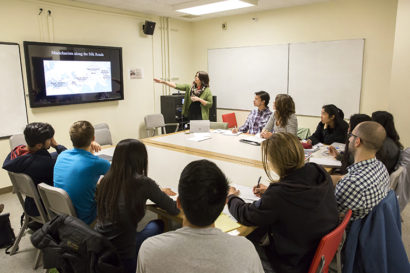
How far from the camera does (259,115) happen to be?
4.34 metres

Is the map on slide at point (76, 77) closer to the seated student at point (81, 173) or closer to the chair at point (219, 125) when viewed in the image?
the chair at point (219, 125)

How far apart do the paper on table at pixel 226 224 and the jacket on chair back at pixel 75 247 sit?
551mm

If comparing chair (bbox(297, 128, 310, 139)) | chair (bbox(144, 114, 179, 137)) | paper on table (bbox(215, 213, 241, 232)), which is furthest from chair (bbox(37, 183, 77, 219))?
chair (bbox(297, 128, 310, 139))

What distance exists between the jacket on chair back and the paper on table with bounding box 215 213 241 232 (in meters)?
0.55

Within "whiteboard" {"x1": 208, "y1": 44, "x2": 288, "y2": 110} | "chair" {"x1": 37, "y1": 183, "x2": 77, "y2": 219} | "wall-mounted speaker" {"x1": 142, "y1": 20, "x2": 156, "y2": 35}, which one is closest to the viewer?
"chair" {"x1": 37, "y1": 183, "x2": 77, "y2": 219}

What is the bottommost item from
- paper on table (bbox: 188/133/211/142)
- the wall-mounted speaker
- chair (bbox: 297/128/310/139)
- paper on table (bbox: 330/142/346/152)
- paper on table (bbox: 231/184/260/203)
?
chair (bbox: 297/128/310/139)

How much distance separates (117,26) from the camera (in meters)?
5.26

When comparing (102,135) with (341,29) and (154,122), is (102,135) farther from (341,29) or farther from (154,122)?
(341,29)

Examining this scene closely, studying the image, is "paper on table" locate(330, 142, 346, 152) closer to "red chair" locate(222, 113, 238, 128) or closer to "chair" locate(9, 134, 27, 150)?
"red chair" locate(222, 113, 238, 128)

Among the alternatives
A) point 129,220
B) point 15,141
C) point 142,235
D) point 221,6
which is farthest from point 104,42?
point 129,220

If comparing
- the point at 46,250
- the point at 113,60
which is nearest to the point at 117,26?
the point at 113,60

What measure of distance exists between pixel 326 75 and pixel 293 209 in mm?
4044

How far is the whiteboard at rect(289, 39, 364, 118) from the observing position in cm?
469

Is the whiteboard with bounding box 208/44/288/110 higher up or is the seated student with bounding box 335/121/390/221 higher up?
the whiteboard with bounding box 208/44/288/110
